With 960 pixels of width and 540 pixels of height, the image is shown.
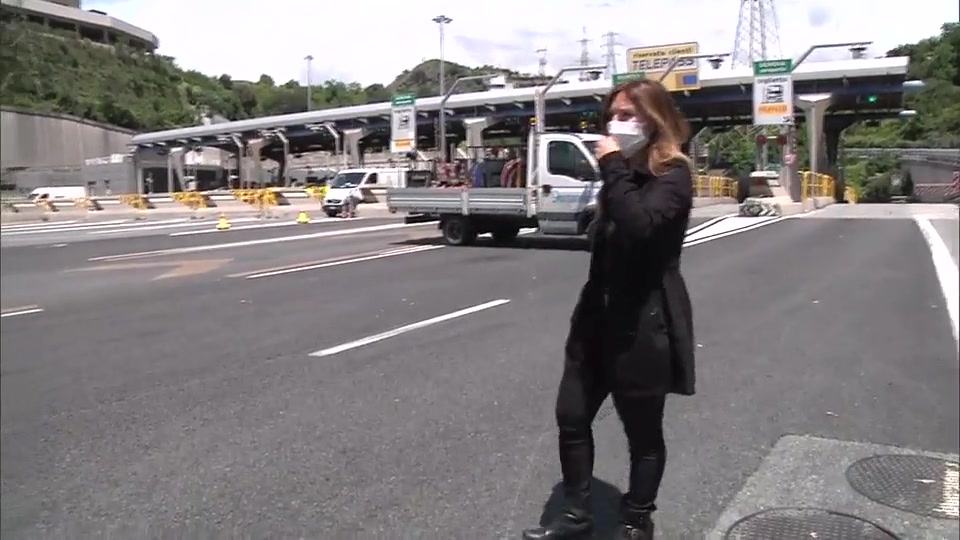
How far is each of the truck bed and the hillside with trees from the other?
35.2 feet

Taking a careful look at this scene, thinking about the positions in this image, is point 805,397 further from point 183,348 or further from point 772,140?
point 183,348

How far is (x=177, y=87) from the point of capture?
3820mm

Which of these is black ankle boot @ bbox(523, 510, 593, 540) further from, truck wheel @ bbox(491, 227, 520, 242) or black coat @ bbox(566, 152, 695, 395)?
truck wheel @ bbox(491, 227, 520, 242)

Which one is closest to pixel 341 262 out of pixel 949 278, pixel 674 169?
pixel 949 278

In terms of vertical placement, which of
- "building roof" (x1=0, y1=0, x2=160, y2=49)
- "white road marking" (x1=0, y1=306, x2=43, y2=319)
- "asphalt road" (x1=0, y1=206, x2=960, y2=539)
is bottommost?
"asphalt road" (x1=0, y1=206, x2=960, y2=539)

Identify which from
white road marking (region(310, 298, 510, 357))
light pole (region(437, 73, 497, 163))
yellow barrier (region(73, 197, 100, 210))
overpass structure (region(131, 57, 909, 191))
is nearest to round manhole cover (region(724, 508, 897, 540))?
overpass structure (region(131, 57, 909, 191))

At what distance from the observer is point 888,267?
44.2 ft

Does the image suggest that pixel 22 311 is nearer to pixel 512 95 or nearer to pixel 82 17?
pixel 512 95

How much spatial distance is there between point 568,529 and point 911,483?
1.98 metres

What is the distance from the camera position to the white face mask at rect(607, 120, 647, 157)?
2945 mm

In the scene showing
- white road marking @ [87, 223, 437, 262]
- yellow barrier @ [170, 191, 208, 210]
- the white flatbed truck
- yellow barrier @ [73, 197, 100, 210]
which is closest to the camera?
yellow barrier @ [170, 191, 208, 210]

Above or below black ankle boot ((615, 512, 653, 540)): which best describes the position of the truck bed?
above

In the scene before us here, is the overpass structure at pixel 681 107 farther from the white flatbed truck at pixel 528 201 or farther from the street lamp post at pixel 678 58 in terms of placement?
the white flatbed truck at pixel 528 201

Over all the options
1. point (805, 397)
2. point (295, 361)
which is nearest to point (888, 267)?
point (805, 397)
